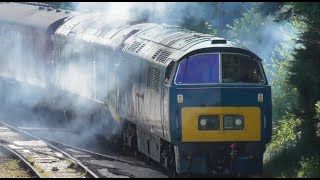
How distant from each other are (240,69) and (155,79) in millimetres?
1765

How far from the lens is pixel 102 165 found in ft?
60.2

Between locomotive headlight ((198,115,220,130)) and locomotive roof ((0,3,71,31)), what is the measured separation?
13522mm

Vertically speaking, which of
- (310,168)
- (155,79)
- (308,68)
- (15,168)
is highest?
(308,68)

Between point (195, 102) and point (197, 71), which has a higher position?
point (197, 71)

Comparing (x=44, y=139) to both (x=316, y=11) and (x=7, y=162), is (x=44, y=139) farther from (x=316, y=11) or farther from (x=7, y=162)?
(x=316, y=11)

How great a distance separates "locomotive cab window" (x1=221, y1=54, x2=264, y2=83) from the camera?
1527 cm

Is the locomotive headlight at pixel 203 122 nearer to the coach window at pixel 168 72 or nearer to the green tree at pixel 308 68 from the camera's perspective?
the coach window at pixel 168 72

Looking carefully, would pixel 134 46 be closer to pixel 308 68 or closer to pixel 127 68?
A: pixel 127 68

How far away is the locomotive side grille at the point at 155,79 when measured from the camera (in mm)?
15945

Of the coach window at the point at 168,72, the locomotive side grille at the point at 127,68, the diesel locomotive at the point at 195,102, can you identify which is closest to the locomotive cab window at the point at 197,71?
the diesel locomotive at the point at 195,102

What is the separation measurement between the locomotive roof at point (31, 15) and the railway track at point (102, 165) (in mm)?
7568

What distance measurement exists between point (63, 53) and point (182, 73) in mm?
10883

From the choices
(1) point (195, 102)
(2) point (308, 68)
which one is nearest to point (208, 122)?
(1) point (195, 102)

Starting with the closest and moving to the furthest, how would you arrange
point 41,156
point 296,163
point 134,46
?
1. point 296,163
2. point 134,46
3. point 41,156
